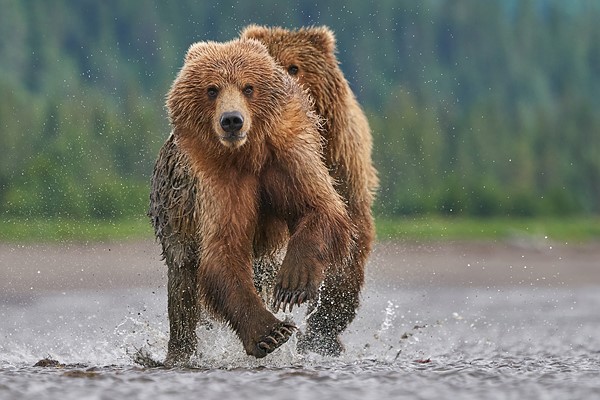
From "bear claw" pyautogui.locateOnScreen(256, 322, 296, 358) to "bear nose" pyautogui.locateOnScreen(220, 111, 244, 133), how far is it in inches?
42.9

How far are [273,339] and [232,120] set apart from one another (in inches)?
46.7

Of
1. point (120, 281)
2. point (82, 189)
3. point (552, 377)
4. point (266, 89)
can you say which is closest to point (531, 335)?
point (552, 377)

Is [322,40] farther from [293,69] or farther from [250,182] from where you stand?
[250,182]

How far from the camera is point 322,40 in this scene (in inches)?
346

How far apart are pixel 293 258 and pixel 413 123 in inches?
1611

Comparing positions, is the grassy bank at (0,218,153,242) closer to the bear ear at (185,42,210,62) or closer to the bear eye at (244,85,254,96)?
the bear ear at (185,42,210,62)

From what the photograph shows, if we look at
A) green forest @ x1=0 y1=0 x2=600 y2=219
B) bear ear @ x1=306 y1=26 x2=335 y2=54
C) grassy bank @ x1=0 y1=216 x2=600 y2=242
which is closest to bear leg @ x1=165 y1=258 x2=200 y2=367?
bear ear @ x1=306 y1=26 x2=335 y2=54

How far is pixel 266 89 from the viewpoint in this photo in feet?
24.1

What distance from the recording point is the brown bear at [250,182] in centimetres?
724

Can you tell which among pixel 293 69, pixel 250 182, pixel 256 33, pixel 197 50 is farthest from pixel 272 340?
pixel 256 33

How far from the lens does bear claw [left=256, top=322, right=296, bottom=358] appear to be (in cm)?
717

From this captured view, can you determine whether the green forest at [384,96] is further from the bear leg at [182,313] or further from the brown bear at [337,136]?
the bear leg at [182,313]

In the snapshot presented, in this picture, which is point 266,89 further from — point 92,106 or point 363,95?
point 363,95

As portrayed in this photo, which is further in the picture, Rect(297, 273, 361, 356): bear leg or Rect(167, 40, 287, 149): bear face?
Rect(297, 273, 361, 356): bear leg
